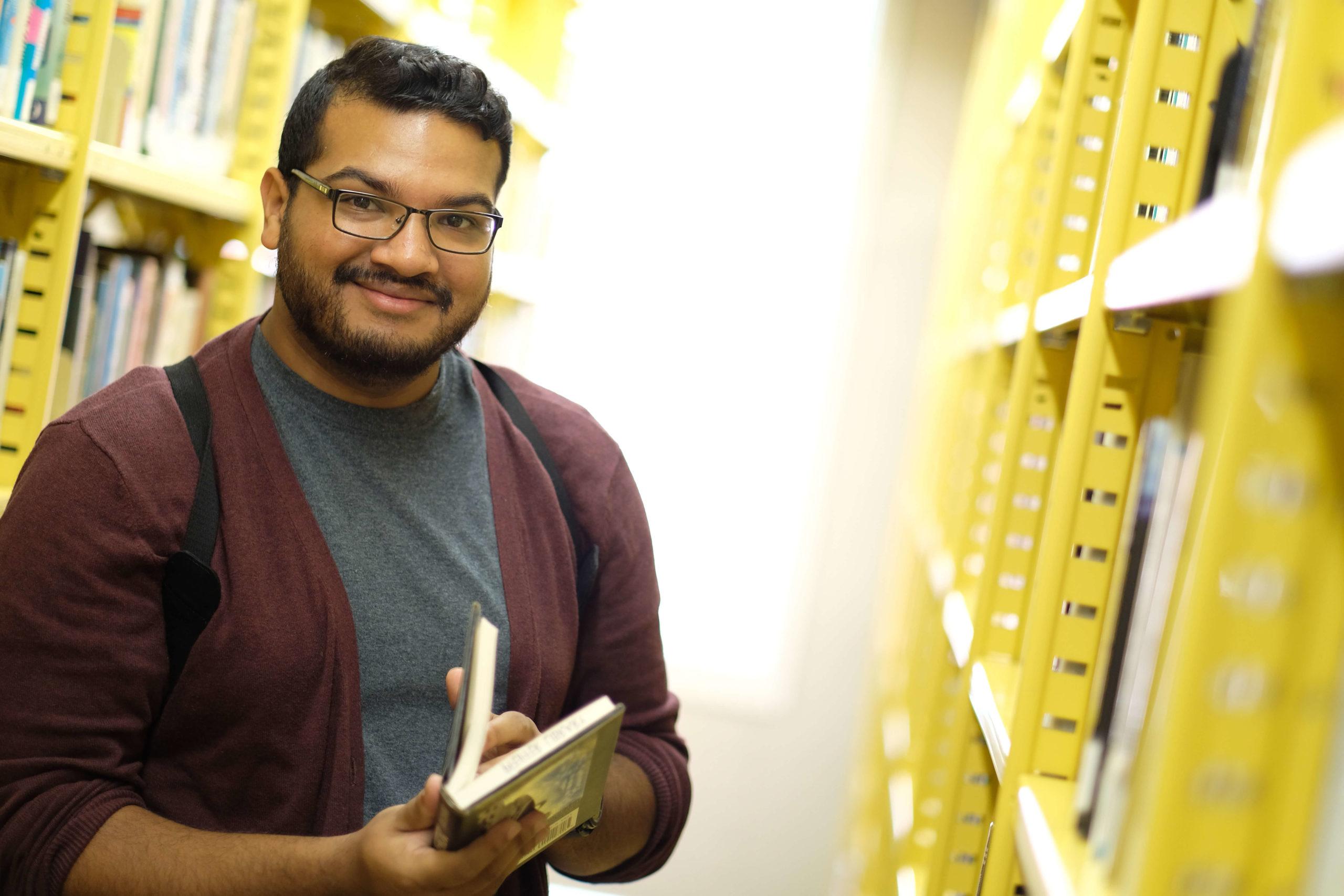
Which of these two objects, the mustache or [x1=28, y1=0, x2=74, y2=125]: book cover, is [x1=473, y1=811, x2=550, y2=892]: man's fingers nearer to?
the mustache

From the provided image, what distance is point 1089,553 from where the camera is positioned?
3.15ft

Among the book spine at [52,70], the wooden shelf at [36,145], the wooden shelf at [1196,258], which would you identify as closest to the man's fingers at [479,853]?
the wooden shelf at [1196,258]

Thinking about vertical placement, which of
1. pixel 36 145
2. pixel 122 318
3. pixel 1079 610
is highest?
pixel 36 145

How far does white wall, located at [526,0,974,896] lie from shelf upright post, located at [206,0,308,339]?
1563mm

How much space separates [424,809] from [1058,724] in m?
0.58

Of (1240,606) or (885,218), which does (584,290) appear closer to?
(885,218)

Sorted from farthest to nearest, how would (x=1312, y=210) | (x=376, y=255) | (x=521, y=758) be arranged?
(x=376, y=255), (x=521, y=758), (x=1312, y=210)

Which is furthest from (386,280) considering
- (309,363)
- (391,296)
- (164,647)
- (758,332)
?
(758,332)

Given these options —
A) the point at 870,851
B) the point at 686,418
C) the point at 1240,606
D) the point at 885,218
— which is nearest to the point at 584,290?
the point at 686,418

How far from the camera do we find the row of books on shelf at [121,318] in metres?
1.59

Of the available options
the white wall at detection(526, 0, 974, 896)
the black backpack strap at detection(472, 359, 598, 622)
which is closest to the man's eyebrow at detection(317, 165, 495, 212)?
the black backpack strap at detection(472, 359, 598, 622)

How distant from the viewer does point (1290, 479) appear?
45 centimetres

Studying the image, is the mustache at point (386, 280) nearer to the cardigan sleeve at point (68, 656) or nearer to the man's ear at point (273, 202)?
the man's ear at point (273, 202)

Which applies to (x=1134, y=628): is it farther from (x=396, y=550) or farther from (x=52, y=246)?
(x=52, y=246)
